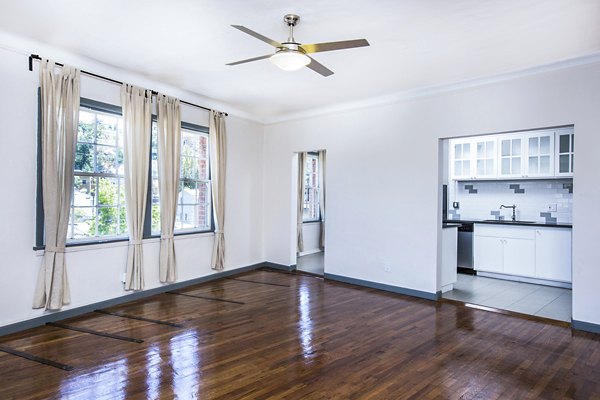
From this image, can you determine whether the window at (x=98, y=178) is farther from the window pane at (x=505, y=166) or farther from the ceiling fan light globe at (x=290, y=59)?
the window pane at (x=505, y=166)

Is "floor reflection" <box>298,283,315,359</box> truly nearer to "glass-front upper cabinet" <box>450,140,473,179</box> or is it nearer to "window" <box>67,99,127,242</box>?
"window" <box>67,99,127,242</box>

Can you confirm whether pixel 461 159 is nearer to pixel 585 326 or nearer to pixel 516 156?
pixel 516 156

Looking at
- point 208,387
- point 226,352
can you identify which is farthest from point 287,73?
point 208,387

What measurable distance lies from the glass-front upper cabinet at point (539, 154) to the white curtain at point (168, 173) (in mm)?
5537

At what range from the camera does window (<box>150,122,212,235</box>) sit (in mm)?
5609

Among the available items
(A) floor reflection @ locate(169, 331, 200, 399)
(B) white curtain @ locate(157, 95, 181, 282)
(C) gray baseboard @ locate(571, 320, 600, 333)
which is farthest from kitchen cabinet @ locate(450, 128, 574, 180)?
(A) floor reflection @ locate(169, 331, 200, 399)

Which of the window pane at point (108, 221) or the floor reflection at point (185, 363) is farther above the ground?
the window pane at point (108, 221)

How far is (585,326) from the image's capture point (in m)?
3.87

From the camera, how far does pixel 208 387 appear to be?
104 inches

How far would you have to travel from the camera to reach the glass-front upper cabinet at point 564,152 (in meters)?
5.70

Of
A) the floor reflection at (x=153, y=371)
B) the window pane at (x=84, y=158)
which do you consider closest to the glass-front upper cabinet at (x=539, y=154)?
the floor reflection at (x=153, y=371)

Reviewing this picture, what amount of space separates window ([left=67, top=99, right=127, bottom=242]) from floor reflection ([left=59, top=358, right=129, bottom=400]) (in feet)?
6.42

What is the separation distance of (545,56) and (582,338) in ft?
9.46

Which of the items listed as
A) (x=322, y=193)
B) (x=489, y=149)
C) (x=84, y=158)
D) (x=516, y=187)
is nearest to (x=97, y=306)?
(x=84, y=158)
